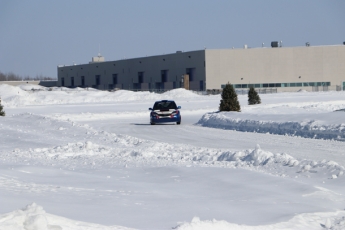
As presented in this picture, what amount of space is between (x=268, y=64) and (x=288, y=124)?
6568 centimetres

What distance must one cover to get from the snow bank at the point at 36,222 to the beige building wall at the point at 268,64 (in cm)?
8454

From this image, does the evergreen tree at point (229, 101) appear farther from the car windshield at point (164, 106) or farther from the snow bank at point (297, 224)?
the snow bank at point (297, 224)

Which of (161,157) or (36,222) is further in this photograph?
(161,157)

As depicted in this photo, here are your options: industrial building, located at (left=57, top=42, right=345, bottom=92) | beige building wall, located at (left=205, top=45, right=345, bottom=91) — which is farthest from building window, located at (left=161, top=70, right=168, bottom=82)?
beige building wall, located at (left=205, top=45, right=345, bottom=91)

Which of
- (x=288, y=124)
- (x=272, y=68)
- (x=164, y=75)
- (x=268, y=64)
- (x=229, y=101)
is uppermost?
(x=268, y=64)

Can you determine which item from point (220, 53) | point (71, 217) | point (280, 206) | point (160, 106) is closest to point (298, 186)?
point (280, 206)

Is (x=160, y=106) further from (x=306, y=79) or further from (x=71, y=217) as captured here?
(x=306, y=79)

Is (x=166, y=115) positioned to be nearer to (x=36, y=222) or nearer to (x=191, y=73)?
(x=36, y=222)

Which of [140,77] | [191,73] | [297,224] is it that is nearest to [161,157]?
[297,224]

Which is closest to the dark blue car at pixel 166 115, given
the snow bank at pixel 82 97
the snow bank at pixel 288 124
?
the snow bank at pixel 288 124

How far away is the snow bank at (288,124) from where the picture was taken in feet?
81.8

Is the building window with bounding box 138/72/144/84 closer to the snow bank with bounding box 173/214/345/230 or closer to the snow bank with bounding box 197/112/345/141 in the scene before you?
the snow bank with bounding box 197/112/345/141

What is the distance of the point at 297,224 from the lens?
9.59m

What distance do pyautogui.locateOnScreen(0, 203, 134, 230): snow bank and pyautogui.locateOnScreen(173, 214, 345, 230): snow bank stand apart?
103 cm
